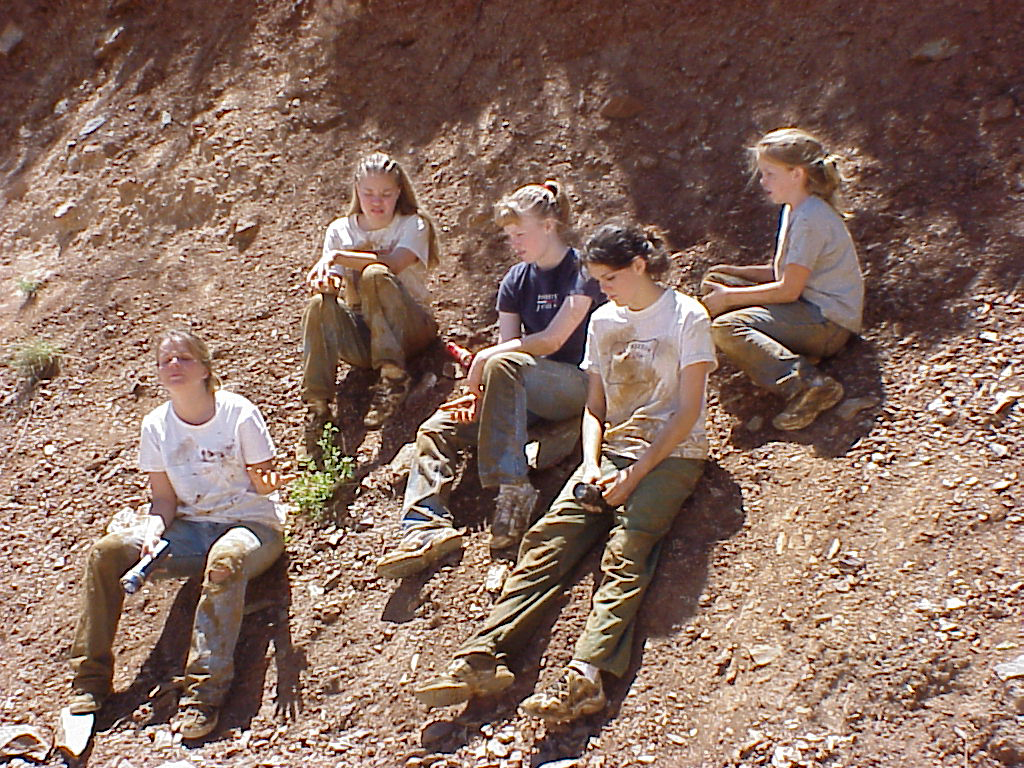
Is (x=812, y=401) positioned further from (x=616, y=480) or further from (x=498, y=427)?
(x=498, y=427)

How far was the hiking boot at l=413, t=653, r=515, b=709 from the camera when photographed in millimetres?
3777

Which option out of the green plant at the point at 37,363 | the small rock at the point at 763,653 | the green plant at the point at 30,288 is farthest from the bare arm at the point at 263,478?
the green plant at the point at 30,288

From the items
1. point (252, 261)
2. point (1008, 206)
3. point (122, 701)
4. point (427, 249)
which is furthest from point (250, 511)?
point (1008, 206)

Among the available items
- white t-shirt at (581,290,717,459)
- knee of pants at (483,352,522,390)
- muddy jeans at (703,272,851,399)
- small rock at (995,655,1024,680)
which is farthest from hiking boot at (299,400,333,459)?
small rock at (995,655,1024,680)

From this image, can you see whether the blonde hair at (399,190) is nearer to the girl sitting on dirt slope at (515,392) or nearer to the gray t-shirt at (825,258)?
the girl sitting on dirt slope at (515,392)

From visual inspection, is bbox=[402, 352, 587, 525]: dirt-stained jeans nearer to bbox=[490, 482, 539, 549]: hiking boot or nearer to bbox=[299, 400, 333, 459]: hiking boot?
bbox=[490, 482, 539, 549]: hiking boot

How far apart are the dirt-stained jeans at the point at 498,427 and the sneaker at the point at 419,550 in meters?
0.06

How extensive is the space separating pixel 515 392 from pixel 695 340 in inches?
30.3

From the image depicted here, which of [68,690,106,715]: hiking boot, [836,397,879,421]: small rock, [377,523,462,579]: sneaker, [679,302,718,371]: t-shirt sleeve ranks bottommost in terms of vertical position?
[836,397,879,421]: small rock

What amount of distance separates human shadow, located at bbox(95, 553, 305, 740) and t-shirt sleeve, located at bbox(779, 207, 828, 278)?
8.29 ft

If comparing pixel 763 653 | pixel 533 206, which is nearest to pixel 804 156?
pixel 533 206

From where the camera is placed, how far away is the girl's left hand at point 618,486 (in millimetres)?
4109

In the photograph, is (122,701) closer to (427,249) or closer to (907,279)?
(427,249)

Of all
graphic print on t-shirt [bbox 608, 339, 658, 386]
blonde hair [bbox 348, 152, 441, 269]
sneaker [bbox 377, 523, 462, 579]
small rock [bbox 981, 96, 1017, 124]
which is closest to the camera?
graphic print on t-shirt [bbox 608, 339, 658, 386]
